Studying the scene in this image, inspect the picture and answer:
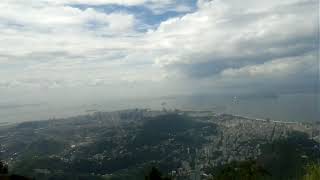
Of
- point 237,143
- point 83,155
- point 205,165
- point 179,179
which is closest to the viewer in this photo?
point 179,179

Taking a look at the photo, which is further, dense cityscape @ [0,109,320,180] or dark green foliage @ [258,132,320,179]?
dense cityscape @ [0,109,320,180]

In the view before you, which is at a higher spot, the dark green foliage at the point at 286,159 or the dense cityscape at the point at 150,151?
the dark green foliage at the point at 286,159

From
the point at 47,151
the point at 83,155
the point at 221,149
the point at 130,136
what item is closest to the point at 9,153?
the point at 47,151

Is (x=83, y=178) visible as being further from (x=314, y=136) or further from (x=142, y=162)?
(x=314, y=136)

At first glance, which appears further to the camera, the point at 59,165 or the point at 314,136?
the point at 314,136

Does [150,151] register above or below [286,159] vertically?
below

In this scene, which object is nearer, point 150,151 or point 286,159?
point 286,159

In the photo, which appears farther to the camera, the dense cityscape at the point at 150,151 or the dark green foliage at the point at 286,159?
the dense cityscape at the point at 150,151

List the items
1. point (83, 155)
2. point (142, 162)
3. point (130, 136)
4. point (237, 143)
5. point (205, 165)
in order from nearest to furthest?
point (205, 165)
point (142, 162)
point (83, 155)
point (237, 143)
point (130, 136)

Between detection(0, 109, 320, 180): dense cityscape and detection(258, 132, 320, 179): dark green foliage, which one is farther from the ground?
detection(258, 132, 320, 179): dark green foliage
